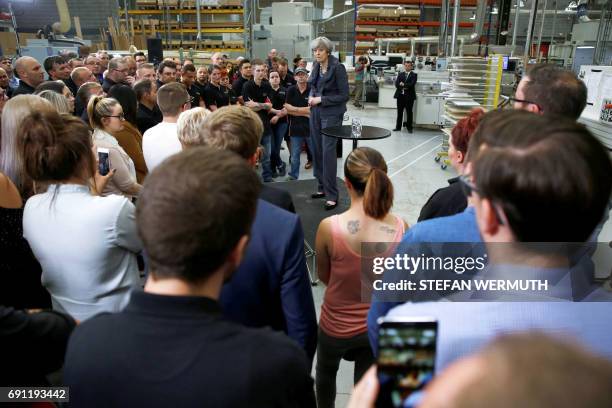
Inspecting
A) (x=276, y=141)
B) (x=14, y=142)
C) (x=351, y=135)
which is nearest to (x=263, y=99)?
(x=276, y=141)

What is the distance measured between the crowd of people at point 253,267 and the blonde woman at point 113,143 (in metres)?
0.02

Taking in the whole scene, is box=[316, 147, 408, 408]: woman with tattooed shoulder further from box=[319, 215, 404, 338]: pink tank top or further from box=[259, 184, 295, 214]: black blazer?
box=[259, 184, 295, 214]: black blazer

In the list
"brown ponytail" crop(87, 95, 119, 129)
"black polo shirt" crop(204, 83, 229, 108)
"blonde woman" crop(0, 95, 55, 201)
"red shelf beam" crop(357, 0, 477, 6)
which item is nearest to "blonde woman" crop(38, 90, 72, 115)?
"brown ponytail" crop(87, 95, 119, 129)

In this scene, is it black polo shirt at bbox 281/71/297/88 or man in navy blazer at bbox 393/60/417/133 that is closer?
black polo shirt at bbox 281/71/297/88

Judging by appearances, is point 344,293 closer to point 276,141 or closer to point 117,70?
point 117,70

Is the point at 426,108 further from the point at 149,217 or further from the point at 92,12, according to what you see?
the point at 92,12

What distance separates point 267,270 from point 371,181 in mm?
701

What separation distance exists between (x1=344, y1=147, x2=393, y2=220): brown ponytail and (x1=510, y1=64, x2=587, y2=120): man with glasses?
24.7 inches

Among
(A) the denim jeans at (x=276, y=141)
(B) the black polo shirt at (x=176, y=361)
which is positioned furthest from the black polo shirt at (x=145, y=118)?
(B) the black polo shirt at (x=176, y=361)

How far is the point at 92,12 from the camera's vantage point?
1395cm

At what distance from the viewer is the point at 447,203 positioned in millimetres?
1673

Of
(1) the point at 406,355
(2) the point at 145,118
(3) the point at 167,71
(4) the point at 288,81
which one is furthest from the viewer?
(4) the point at 288,81

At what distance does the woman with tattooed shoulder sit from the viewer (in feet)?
5.57

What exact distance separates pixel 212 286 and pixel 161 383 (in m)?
0.19
